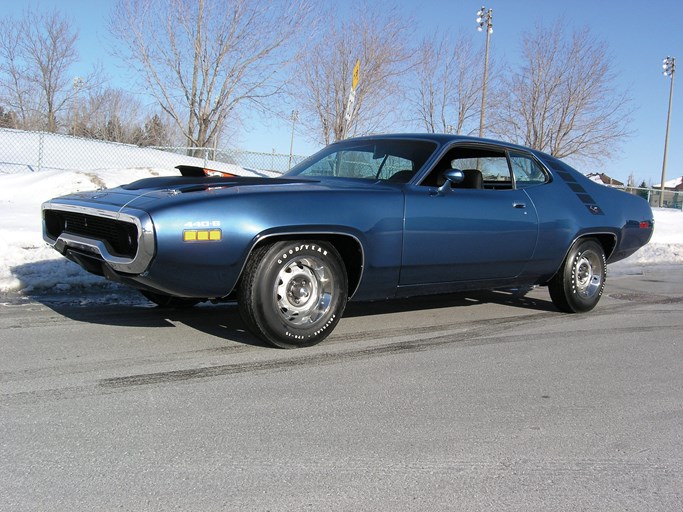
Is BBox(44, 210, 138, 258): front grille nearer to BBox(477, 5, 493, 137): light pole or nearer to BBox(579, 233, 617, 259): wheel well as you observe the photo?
BBox(579, 233, 617, 259): wheel well

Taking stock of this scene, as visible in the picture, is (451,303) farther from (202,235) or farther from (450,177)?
(202,235)

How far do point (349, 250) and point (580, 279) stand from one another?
2.90 metres

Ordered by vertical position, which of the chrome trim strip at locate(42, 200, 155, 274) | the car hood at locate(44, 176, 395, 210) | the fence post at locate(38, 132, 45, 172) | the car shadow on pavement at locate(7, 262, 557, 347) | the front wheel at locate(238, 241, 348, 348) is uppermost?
the fence post at locate(38, 132, 45, 172)

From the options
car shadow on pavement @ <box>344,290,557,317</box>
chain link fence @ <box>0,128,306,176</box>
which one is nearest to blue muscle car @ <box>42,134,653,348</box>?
car shadow on pavement @ <box>344,290,557,317</box>

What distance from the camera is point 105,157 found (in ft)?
59.2

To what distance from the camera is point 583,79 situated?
2534 centimetres

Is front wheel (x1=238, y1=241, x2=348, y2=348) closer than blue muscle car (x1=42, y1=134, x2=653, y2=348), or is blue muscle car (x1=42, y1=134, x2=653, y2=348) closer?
blue muscle car (x1=42, y1=134, x2=653, y2=348)

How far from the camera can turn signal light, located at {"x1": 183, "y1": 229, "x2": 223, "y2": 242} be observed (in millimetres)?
3870

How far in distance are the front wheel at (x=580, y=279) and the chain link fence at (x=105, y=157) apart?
34.6ft

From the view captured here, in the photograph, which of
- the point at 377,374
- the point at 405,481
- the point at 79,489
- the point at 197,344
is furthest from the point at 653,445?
the point at 197,344

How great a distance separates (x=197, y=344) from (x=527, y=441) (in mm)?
2360

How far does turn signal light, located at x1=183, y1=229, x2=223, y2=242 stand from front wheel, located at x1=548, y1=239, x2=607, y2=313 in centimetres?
366

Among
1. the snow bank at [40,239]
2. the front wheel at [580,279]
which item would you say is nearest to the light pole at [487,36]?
the snow bank at [40,239]

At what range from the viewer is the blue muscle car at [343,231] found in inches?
157
